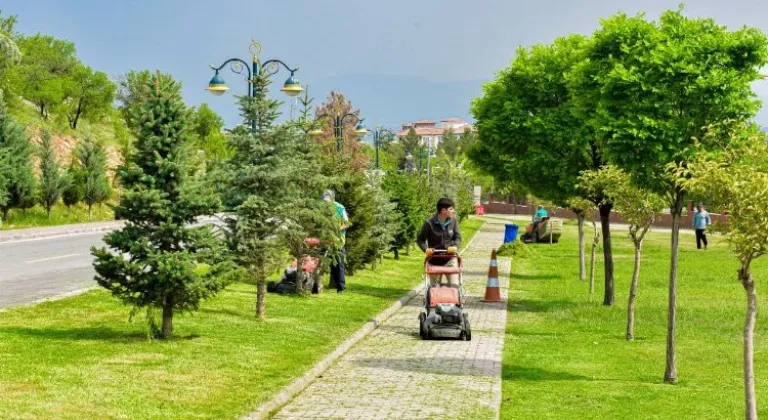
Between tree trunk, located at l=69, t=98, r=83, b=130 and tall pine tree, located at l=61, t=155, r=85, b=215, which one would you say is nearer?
tall pine tree, located at l=61, t=155, r=85, b=215

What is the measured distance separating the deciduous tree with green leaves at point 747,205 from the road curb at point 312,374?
169 inches

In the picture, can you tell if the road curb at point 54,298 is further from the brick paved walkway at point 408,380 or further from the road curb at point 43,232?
the road curb at point 43,232

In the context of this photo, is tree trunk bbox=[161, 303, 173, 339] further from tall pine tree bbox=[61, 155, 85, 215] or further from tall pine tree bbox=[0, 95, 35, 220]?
tall pine tree bbox=[61, 155, 85, 215]

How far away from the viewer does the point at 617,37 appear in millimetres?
19484

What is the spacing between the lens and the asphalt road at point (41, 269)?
19469mm

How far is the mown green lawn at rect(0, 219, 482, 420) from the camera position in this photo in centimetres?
957

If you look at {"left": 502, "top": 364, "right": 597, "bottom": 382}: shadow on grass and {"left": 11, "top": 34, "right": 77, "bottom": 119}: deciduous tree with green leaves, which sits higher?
{"left": 11, "top": 34, "right": 77, "bottom": 119}: deciduous tree with green leaves

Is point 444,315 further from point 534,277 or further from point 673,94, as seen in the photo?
point 534,277

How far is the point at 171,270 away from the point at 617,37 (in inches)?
409

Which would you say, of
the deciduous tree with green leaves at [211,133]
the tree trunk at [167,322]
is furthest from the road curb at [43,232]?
the deciduous tree with green leaves at [211,133]

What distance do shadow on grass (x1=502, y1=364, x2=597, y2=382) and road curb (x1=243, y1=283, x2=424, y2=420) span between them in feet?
7.07

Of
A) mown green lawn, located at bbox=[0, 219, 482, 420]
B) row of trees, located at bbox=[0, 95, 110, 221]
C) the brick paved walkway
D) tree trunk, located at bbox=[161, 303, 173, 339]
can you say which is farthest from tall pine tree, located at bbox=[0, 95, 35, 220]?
tree trunk, located at bbox=[161, 303, 173, 339]

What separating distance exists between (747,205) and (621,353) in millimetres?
5949

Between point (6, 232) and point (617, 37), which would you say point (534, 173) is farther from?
point (6, 232)
